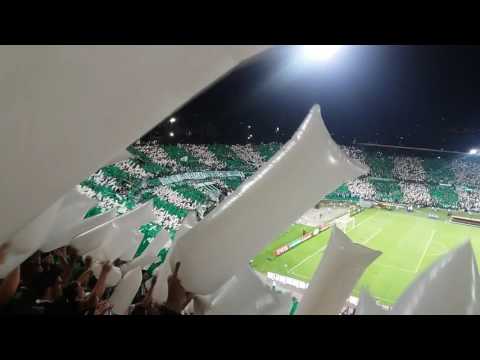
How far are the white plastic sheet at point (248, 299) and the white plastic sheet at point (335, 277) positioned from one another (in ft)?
0.23

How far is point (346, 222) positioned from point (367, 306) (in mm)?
14598

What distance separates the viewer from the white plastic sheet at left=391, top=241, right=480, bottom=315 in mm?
507

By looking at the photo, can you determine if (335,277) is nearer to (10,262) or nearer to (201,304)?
(201,304)

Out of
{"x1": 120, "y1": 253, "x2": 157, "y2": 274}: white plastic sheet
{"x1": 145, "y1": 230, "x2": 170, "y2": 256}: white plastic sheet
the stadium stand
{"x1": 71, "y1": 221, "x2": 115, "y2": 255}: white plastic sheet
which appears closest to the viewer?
{"x1": 71, "y1": 221, "x2": 115, "y2": 255}: white plastic sheet

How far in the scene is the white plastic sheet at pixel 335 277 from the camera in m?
0.76

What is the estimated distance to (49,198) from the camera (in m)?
0.40

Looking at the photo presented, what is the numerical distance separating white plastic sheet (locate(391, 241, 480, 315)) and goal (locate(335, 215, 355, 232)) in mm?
13575

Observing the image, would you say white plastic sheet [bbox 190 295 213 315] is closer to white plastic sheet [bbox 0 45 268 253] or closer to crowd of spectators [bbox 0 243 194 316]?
crowd of spectators [bbox 0 243 194 316]

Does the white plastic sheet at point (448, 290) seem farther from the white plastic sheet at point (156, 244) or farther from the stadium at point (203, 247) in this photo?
the white plastic sheet at point (156, 244)

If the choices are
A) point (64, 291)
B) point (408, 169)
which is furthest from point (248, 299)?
point (408, 169)

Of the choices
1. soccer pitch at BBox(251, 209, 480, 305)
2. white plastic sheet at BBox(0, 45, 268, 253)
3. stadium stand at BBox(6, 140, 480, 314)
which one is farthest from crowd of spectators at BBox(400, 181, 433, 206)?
white plastic sheet at BBox(0, 45, 268, 253)

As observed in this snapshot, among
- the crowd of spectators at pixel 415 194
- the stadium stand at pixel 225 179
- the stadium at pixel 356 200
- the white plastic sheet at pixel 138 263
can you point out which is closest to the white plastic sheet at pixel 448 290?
the white plastic sheet at pixel 138 263
